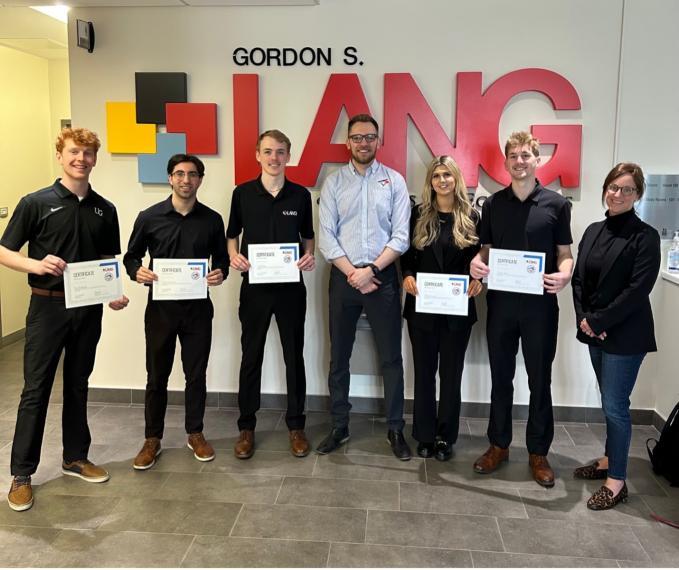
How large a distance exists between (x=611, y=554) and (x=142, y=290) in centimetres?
323

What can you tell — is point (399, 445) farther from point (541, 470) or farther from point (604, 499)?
point (604, 499)

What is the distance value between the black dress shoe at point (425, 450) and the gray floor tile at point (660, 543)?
44.0 inches

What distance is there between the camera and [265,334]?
11.1 feet

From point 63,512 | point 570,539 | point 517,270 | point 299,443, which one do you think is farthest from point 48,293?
point 570,539

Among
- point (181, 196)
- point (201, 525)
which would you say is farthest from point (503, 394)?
point (181, 196)

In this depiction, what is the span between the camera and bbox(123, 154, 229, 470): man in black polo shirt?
10.4ft

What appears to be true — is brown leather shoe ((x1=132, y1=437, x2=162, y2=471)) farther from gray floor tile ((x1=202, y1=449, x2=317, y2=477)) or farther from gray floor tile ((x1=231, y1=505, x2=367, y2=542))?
gray floor tile ((x1=231, y1=505, x2=367, y2=542))

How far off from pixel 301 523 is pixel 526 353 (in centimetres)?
144

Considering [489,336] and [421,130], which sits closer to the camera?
[489,336]

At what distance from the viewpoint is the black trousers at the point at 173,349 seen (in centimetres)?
321

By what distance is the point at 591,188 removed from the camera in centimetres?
379

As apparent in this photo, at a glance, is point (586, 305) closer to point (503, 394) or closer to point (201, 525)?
point (503, 394)

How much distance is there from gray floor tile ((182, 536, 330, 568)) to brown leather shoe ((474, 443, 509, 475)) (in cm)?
109

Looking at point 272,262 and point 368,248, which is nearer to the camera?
point 272,262
